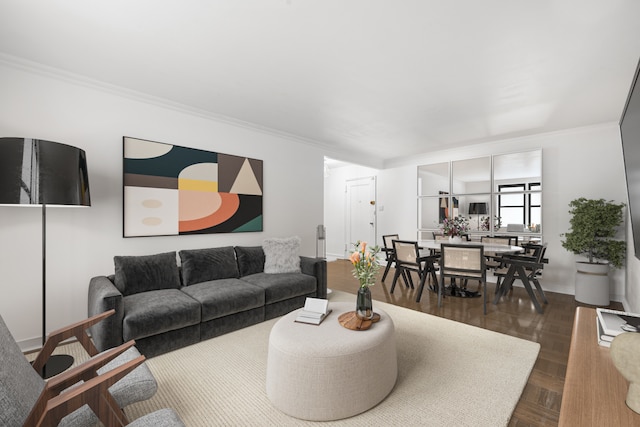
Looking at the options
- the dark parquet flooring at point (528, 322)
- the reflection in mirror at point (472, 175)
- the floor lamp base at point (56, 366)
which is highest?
the reflection in mirror at point (472, 175)

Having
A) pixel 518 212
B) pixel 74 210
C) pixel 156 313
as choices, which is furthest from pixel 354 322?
pixel 518 212

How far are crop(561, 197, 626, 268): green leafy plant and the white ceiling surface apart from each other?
1.28 metres

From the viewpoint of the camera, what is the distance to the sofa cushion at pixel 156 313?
2375 mm

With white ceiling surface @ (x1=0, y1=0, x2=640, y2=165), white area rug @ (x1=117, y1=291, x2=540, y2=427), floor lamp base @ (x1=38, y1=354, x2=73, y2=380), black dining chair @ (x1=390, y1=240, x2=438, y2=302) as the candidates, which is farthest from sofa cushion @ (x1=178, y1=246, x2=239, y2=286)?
black dining chair @ (x1=390, y1=240, x2=438, y2=302)

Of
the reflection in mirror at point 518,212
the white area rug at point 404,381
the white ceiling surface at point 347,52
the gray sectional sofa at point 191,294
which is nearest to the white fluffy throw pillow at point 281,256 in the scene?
the gray sectional sofa at point 191,294

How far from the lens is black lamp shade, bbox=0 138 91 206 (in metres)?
2.09

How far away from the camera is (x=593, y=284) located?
13.3 ft

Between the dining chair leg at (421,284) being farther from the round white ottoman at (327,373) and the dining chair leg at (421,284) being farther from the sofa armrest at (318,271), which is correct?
the round white ottoman at (327,373)

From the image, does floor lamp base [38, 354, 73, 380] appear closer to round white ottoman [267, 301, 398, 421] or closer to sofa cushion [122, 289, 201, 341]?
sofa cushion [122, 289, 201, 341]

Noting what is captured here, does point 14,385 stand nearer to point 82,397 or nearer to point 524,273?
point 82,397

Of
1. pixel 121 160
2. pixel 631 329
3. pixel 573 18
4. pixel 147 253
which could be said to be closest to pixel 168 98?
pixel 121 160

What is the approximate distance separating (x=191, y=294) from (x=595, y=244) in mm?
5390

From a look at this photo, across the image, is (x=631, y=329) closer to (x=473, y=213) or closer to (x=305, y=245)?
(x=305, y=245)

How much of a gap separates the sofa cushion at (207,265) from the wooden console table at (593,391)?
10.8 feet
